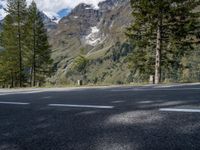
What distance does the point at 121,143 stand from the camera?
293cm

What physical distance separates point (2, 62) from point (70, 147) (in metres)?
33.5

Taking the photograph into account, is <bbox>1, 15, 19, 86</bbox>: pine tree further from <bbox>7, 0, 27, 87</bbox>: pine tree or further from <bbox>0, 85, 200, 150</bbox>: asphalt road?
<bbox>0, 85, 200, 150</bbox>: asphalt road

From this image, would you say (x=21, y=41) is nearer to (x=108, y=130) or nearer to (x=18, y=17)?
(x=18, y=17)

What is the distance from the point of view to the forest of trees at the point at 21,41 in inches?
1303

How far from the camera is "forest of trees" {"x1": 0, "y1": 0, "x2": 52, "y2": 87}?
109 feet

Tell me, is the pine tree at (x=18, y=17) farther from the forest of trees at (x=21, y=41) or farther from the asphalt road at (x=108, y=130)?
the asphalt road at (x=108, y=130)

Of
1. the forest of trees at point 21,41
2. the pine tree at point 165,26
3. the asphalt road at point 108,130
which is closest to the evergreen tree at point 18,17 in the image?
the forest of trees at point 21,41

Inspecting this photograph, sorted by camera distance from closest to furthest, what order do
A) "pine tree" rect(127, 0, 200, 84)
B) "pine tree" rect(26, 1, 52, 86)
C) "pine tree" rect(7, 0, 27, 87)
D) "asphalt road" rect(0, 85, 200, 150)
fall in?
"asphalt road" rect(0, 85, 200, 150) → "pine tree" rect(127, 0, 200, 84) → "pine tree" rect(7, 0, 27, 87) → "pine tree" rect(26, 1, 52, 86)

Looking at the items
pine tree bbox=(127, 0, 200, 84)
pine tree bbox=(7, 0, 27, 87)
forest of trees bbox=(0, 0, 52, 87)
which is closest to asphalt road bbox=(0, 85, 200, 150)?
pine tree bbox=(127, 0, 200, 84)

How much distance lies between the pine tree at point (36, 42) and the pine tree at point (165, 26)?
16261 mm

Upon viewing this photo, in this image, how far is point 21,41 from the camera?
33594mm

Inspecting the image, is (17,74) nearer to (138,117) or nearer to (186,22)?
(186,22)

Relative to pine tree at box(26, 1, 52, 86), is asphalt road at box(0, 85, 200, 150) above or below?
below

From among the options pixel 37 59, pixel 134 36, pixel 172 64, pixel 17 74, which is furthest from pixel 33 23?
pixel 172 64
